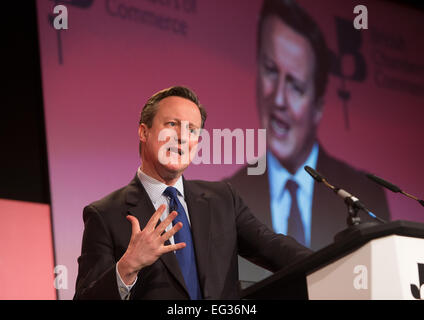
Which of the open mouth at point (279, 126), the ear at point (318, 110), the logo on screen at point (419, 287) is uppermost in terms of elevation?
the ear at point (318, 110)

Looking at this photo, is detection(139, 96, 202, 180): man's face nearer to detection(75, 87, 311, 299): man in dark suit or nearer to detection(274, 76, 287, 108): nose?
detection(75, 87, 311, 299): man in dark suit

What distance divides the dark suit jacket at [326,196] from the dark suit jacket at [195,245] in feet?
4.89

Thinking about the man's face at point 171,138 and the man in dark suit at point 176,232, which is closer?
the man in dark suit at point 176,232

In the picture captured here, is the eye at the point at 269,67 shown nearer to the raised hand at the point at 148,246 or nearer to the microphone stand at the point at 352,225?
the microphone stand at the point at 352,225

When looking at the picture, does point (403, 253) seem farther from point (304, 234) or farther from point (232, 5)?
point (232, 5)

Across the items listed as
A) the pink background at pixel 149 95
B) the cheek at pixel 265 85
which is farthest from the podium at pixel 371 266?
the cheek at pixel 265 85

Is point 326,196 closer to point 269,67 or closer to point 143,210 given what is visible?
point 269,67

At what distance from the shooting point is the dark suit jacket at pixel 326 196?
3.91 meters

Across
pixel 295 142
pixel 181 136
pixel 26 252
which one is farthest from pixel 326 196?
pixel 181 136

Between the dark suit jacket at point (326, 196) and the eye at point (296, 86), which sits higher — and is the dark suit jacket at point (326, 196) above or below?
below

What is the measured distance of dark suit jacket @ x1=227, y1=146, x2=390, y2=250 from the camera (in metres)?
3.91

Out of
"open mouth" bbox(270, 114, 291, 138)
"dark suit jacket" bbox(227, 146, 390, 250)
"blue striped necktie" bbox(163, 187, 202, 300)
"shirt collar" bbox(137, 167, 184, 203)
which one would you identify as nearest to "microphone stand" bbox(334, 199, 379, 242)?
"blue striped necktie" bbox(163, 187, 202, 300)

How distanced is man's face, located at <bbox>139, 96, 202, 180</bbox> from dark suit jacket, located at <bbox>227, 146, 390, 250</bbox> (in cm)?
153

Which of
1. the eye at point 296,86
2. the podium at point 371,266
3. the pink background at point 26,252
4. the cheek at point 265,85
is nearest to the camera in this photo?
the podium at point 371,266
